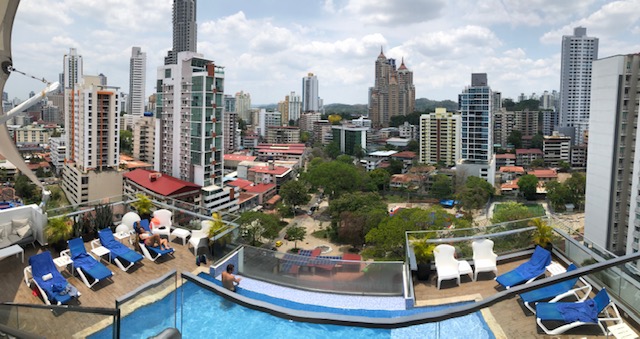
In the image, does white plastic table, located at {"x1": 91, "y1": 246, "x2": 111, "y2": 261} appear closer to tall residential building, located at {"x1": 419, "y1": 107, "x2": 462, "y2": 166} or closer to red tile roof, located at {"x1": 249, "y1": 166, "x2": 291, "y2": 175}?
red tile roof, located at {"x1": 249, "y1": 166, "x2": 291, "y2": 175}

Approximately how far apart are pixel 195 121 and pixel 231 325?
19799mm

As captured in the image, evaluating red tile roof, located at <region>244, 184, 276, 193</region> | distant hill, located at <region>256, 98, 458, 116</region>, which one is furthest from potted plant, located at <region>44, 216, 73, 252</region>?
distant hill, located at <region>256, 98, 458, 116</region>

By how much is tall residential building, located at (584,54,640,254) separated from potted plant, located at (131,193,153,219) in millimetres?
17401

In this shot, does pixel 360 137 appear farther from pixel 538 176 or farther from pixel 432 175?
pixel 538 176

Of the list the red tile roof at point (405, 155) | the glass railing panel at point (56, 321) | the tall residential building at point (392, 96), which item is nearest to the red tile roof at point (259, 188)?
the red tile roof at point (405, 155)

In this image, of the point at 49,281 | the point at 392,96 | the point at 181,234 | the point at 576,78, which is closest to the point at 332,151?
the point at 392,96

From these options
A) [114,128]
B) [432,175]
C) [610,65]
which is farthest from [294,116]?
[610,65]

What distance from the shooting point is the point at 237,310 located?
3357 mm

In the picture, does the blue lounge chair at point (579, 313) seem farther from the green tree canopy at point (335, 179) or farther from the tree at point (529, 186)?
the tree at point (529, 186)

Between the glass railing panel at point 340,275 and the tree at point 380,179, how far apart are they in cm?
3051

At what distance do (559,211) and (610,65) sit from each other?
14055 mm

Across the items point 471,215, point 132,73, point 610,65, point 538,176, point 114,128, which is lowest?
point 471,215

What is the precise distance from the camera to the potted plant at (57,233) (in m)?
5.92

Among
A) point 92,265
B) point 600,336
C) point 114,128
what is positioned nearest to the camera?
point 600,336
